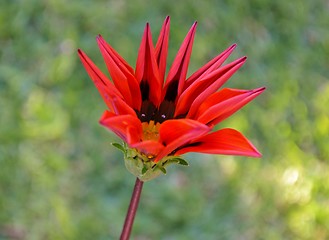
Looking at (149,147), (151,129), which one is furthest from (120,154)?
(149,147)

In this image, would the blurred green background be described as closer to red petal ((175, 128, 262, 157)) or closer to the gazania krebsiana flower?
the gazania krebsiana flower

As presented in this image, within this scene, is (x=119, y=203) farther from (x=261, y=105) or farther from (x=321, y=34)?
(x=321, y=34)

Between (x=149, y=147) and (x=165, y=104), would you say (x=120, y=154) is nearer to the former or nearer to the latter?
(x=165, y=104)

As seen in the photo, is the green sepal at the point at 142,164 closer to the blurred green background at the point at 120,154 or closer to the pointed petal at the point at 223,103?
the pointed petal at the point at 223,103

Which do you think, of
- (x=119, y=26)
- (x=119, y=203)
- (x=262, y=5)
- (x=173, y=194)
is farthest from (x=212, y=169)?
(x=262, y=5)

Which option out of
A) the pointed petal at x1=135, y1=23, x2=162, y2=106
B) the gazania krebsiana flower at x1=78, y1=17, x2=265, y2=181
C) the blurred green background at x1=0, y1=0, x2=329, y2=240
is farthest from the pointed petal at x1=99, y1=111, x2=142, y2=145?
the blurred green background at x1=0, y1=0, x2=329, y2=240

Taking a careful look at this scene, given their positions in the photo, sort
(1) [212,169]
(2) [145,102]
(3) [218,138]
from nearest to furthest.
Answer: (3) [218,138] < (2) [145,102] < (1) [212,169]

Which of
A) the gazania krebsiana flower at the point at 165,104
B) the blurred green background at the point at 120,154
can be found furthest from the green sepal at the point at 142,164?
the blurred green background at the point at 120,154
